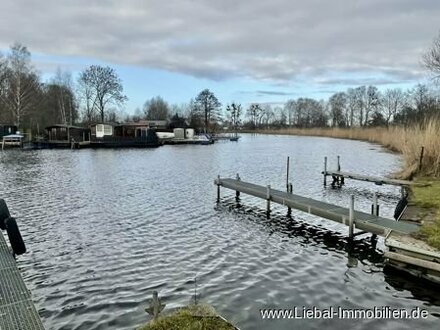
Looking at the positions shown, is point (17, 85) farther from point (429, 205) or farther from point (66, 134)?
point (429, 205)

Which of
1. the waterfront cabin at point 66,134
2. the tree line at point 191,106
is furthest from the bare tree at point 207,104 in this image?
the waterfront cabin at point 66,134

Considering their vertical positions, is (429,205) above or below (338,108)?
below

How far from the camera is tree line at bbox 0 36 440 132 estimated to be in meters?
57.0

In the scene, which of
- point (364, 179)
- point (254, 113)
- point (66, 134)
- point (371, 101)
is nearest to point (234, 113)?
point (254, 113)

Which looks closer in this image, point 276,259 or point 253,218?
point 276,259

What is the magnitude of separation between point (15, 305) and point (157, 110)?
102954 millimetres

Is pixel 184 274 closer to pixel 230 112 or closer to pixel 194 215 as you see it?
pixel 194 215

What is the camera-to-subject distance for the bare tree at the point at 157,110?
104m

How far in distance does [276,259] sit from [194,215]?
203 inches

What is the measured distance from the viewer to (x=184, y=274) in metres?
8.30

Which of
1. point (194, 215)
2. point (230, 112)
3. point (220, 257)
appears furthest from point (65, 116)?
point (220, 257)

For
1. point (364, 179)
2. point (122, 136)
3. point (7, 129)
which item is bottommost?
point (364, 179)

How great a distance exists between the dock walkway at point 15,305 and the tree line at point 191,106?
78.3 feet

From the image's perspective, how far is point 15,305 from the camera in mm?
5219
